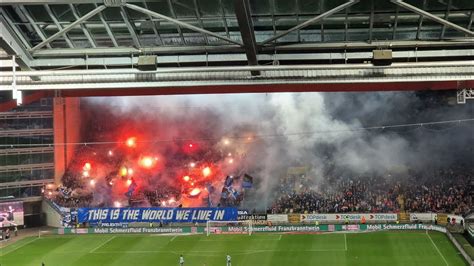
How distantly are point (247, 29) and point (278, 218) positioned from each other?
30209 mm

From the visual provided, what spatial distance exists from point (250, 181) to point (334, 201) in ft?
24.9

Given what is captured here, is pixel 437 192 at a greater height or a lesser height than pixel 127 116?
lesser

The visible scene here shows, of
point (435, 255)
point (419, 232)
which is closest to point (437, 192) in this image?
point (419, 232)

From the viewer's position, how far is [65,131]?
49.7 m

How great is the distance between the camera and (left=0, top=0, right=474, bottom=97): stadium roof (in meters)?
14.5

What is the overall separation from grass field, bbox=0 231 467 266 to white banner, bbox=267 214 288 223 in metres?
2.94

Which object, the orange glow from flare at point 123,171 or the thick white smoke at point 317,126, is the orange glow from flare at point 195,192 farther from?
the orange glow from flare at point 123,171

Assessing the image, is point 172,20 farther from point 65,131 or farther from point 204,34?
point 65,131

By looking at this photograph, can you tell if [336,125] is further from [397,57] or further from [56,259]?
[397,57]

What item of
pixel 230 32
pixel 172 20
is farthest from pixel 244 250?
pixel 172 20

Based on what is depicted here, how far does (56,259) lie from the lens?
34.6 meters

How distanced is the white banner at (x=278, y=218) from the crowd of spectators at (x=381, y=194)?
2.19 m

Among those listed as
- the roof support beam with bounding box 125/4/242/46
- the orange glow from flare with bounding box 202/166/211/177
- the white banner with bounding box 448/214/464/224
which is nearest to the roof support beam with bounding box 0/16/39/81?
the roof support beam with bounding box 125/4/242/46

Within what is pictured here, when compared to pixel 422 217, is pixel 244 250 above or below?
below
